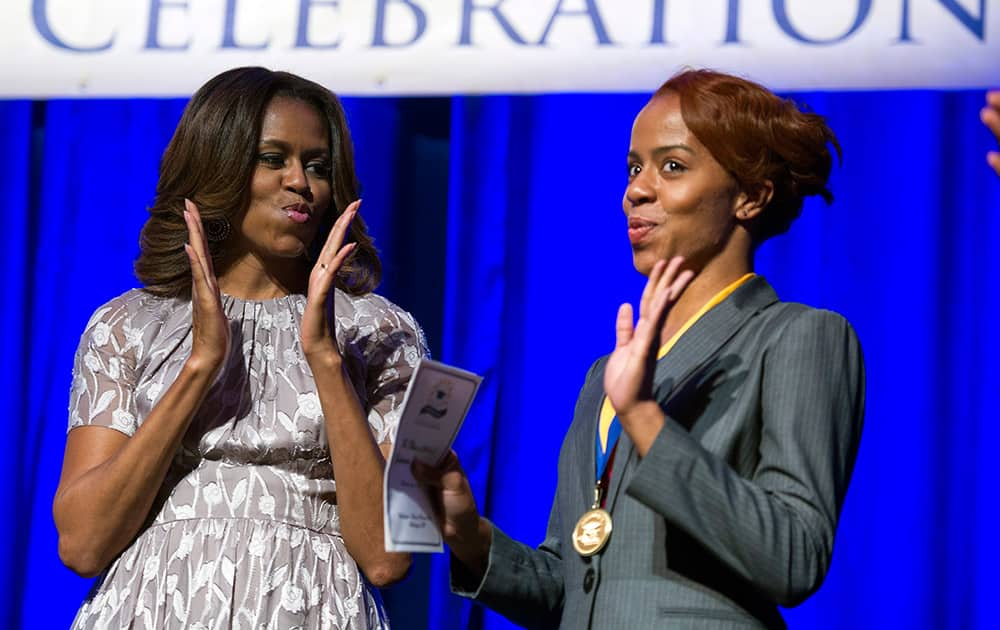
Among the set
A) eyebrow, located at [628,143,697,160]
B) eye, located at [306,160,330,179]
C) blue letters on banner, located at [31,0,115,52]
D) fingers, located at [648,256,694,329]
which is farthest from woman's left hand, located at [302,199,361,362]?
blue letters on banner, located at [31,0,115,52]

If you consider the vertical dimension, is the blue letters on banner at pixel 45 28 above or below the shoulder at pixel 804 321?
above

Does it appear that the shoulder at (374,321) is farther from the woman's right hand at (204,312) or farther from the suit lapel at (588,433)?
the suit lapel at (588,433)

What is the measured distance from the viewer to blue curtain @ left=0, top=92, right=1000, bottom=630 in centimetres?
292

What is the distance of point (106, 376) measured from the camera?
212 cm

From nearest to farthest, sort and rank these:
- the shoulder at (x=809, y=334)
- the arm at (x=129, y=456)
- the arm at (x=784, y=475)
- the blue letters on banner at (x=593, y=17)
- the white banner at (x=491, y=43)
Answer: the arm at (x=784, y=475) < the shoulder at (x=809, y=334) < the arm at (x=129, y=456) < the white banner at (x=491, y=43) < the blue letters on banner at (x=593, y=17)

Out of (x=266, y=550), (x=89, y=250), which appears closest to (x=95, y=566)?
(x=266, y=550)

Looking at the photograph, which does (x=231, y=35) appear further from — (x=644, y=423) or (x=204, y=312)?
(x=644, y=423)

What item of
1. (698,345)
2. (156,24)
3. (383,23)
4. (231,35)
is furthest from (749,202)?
(156,24)

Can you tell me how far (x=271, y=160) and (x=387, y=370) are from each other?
1.21 ft

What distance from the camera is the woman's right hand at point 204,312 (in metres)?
2.00

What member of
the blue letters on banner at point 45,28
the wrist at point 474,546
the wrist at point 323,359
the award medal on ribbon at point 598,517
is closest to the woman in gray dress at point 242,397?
the wrist at point 323,359

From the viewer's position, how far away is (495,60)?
9.43ft

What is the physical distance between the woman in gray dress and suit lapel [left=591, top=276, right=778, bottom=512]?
467 mm

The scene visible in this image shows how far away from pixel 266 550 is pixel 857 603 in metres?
1.44
